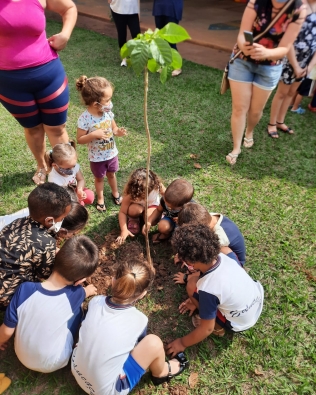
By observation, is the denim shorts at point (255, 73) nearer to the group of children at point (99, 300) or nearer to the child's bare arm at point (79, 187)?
the group of children at point (99, 300)

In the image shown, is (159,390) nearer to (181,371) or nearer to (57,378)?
(181,371)

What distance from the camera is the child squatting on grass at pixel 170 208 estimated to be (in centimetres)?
278

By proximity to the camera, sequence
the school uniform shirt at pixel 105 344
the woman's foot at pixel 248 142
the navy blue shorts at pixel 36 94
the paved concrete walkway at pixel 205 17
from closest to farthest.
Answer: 1. the school uniform shirt at pixel 105 344
2. the navy blue shorts at pixel 36 94
3. the woman's foot at pixel 248 142
4. the paved concrete walkway at pixel 205 17

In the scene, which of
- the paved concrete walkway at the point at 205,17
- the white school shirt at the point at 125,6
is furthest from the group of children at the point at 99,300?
the paved concrete walkway at the point at 205,17

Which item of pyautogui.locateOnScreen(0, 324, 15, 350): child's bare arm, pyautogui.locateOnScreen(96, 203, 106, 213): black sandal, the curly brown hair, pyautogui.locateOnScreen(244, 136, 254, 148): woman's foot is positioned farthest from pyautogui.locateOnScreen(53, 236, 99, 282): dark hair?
pyautogui.locateOnScreen(244, 136, 254, 148): woman's foot

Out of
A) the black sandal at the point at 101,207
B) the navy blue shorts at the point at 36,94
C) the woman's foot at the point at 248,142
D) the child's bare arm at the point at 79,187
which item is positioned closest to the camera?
the navy blue shorts at the point at 36,94

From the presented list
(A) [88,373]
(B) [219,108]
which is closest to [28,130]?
(A) [88,373]

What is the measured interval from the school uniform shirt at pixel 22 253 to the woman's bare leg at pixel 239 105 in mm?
2462

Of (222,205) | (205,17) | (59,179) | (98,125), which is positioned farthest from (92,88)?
(205,17)

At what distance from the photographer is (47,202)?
2.29 metres

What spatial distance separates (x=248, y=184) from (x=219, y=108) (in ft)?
5.96

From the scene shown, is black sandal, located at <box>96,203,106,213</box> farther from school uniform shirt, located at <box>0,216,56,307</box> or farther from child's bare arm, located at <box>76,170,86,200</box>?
school uniform shirt, located at <box>0,216,56,307</box>

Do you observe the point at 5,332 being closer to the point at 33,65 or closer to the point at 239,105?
the point at 33,65

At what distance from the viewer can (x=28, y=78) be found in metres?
2.69
